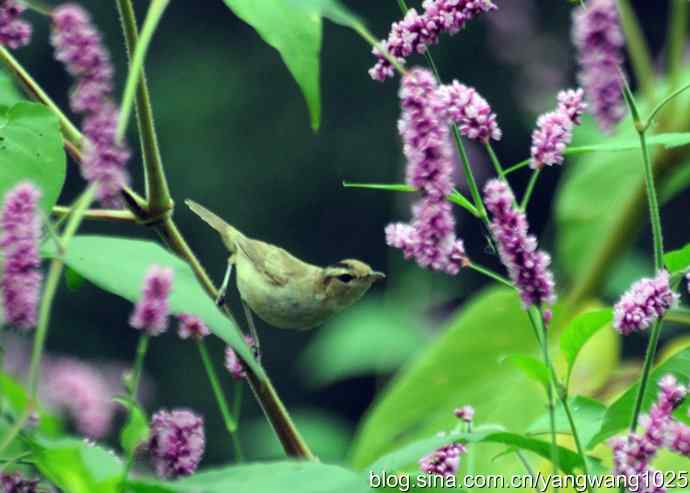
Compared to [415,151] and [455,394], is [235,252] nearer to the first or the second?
[455,394]

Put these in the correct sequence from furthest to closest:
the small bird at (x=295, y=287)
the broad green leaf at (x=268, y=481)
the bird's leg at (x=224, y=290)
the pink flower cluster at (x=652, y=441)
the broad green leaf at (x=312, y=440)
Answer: the broad green leaf at (x=312, y=440)
the small bird at (x=295, y=287)
the bird's leg at (x=224, y=290)
the pink flower cluster at (x=652, y=441)
the broad green leaf at (x=268, y=481)

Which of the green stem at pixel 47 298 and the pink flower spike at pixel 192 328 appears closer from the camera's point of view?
the green stem at pixel 47 298

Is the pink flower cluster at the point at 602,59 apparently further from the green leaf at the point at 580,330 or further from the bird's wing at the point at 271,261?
the bird's wing at the point at 271,261

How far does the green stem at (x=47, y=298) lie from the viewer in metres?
0.81

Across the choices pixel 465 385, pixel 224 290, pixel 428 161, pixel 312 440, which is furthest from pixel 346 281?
pixel 312 440

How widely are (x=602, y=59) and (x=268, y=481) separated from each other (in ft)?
1.48

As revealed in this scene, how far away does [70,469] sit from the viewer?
34.8 inches

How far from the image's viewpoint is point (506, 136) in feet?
40.4

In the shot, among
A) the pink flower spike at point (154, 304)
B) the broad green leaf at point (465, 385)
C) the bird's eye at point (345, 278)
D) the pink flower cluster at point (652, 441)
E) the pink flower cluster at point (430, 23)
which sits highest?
the pink flower cluster at point (430, 23)

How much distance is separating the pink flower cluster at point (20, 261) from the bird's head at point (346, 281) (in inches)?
45.1

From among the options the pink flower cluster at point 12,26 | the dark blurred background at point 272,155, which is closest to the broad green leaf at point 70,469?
the pink flower cluster at point 12,26

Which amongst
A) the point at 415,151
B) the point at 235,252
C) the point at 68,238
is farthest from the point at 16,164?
the point at 235,252

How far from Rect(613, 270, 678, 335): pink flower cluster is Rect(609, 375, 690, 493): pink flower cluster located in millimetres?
56

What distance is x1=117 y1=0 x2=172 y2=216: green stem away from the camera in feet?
3.65
